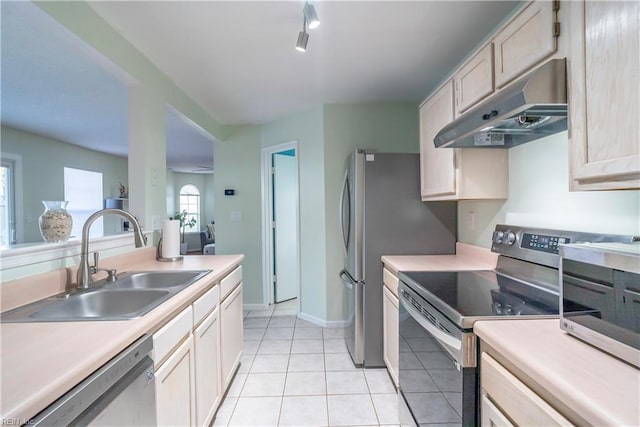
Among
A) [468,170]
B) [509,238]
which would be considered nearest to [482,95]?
[468,170]

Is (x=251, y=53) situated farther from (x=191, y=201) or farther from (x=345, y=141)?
(x=191, y=201)

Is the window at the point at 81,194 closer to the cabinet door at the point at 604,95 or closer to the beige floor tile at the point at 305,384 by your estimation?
the beige floor tile at the point at 305,384

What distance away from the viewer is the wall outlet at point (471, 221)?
6.63ft

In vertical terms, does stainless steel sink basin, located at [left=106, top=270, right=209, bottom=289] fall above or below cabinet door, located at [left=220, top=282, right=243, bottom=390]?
above

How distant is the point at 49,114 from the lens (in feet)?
11.4

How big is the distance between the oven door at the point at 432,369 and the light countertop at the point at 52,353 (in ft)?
3.49

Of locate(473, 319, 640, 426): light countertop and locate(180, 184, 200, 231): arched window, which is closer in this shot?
locate(473, 319, 640, 426): light countertop

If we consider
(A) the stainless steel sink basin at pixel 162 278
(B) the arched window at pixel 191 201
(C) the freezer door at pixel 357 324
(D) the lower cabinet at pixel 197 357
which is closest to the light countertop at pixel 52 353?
(D) the lower cabinet at pixel 197 357

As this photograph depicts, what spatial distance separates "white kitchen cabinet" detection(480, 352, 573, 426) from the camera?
686 millimetres

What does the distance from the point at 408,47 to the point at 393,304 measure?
69.3 inches

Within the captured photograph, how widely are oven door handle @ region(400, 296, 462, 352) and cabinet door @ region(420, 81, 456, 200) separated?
0.76 meters

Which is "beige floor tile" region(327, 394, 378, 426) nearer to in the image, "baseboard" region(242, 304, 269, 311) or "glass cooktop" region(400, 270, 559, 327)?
"glass cooktop" region(400, 270, 559, 327)

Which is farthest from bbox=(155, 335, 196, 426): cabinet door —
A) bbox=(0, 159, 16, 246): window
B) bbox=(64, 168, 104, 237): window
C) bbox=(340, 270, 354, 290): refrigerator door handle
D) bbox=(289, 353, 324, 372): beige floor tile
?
bbox=(64, 168, 104, 237): window

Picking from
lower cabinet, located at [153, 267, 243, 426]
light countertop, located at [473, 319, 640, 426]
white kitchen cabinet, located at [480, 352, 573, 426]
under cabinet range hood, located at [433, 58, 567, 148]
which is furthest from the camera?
lower cabinet, located at [153, 267, 243, 426]
